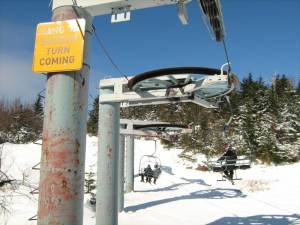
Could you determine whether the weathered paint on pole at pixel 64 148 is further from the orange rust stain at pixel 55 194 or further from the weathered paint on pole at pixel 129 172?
the weathered paint on pole at pixel 129 172

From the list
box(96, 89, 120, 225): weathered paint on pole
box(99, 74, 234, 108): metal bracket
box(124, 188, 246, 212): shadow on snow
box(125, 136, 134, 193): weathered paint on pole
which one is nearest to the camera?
box(99, 74, 234, 108): metal bracket

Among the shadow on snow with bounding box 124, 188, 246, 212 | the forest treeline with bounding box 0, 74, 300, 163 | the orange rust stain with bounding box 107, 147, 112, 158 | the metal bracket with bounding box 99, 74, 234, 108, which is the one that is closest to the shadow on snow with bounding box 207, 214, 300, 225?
the shadow on snow with bounding box 124, 188, 246, 212

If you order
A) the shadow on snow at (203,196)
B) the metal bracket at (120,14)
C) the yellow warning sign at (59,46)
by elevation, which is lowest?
the shadow on snow at (203,196)

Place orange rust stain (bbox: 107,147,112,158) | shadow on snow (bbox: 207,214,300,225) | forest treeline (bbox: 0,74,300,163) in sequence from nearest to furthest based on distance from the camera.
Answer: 1. orange rust stain (bbox: 107,147,112,158)
2. shadow on snow (bbox: 207,214,300,225)
3. forest treeline (bbox: 0,74,300,163)

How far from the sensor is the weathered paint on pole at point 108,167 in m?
9.29

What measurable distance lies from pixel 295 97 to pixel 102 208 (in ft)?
131

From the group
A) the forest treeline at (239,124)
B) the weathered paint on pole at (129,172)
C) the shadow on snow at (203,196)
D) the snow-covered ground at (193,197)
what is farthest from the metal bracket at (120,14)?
the forest treeline at (239,124)

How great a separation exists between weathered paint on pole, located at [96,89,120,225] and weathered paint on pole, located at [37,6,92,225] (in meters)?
6.35

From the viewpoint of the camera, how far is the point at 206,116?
42.8m

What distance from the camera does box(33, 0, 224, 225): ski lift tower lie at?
9.79 ft

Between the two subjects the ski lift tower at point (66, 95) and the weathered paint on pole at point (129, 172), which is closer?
the ski lift tower at point (66, 95)

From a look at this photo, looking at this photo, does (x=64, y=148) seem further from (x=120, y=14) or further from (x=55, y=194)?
(x=120, y=14)

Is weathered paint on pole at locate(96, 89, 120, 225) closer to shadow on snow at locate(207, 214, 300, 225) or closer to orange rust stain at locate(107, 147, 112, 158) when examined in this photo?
orange rust stain at locate(107, 147, 112, 158)

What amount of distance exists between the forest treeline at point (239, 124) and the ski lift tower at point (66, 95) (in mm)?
20301
